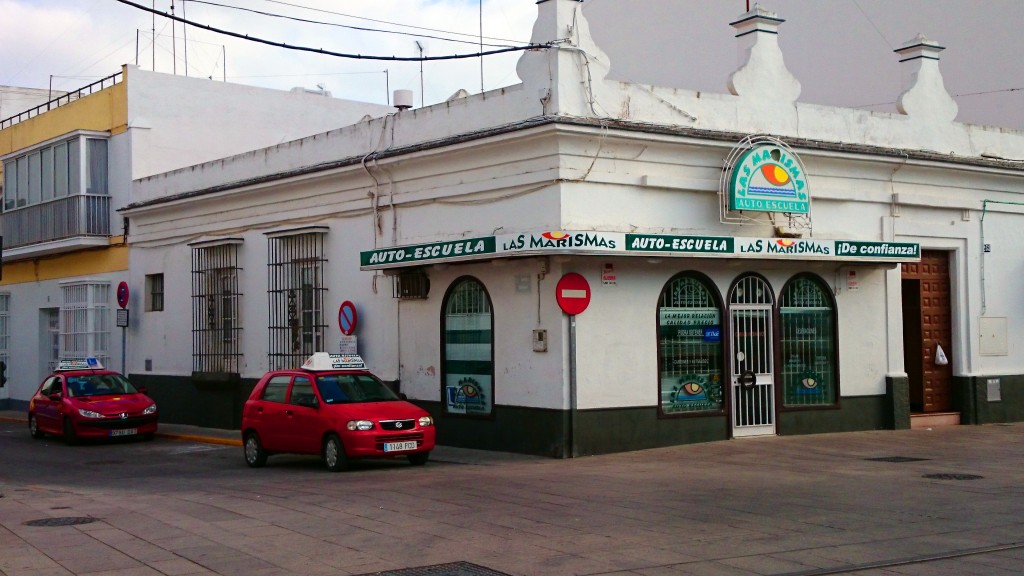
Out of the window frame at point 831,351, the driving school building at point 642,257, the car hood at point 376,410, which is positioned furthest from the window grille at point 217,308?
the window frame at point 831,351

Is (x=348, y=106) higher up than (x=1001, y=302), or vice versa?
(x=348, y=106)

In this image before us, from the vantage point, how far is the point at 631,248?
53.7 feet

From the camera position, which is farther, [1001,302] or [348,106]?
[348,106]

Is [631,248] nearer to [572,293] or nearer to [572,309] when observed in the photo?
[572,293]

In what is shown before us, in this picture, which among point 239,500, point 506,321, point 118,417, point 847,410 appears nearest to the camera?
point 239,500

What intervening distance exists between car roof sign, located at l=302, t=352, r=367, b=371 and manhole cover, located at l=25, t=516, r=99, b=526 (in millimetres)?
5557

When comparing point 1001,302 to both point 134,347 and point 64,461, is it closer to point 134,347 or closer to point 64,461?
point 64,461

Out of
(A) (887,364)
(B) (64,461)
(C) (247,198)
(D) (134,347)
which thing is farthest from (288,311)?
(A) (887,364)

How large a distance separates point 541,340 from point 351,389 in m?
2.96

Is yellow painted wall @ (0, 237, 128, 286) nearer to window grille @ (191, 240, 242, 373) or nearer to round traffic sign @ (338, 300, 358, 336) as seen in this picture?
window grille @ (191, 240, 242, 373)

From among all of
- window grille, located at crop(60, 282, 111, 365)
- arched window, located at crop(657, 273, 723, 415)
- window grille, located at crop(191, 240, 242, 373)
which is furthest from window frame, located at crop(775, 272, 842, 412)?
window grille, located at crop(60, 282, 111, 365)

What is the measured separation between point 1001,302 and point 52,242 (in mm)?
23122

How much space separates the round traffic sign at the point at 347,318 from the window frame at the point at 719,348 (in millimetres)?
6017

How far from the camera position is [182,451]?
2050 centimetres
